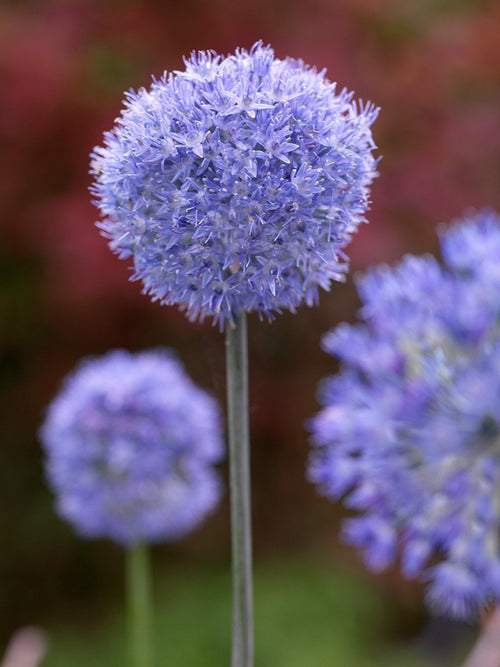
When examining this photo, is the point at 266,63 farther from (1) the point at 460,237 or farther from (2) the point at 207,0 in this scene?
(2) the point at 207,0

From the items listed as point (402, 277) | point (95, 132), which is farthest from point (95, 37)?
point (402, 277)

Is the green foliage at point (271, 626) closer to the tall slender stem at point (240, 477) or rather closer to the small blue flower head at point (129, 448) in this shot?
the small blue flower head at point (129, 448)

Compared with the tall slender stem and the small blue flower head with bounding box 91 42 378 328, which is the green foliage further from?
the small blue flower head with bounding box 91 42 378 328

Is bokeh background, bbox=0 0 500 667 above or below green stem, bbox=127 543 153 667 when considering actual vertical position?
above

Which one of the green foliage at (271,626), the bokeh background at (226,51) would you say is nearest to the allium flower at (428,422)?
the bokeh background at (226,51)

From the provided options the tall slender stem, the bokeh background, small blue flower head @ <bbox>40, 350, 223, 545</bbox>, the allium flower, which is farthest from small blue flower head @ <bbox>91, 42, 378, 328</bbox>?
the bokeh background
